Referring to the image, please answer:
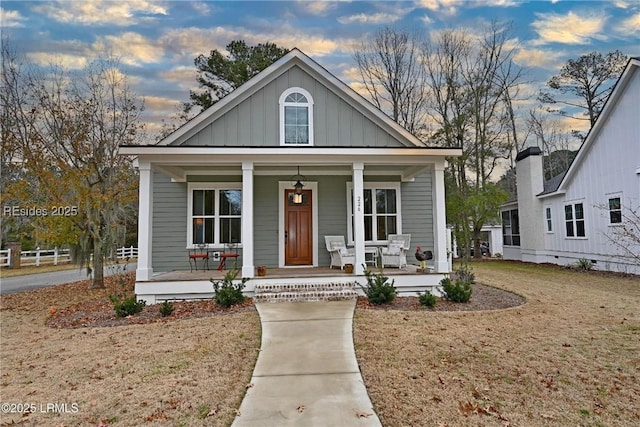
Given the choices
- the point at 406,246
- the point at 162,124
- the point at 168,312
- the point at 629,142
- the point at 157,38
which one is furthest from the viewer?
the point at 162,124

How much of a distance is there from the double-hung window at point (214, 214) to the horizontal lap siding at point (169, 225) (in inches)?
10.4

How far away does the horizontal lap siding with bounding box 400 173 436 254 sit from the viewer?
424 inches

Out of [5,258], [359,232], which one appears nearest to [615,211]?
[359,232]

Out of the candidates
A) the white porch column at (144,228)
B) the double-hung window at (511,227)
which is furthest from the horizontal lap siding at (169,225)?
the double-hung window at (511,227)

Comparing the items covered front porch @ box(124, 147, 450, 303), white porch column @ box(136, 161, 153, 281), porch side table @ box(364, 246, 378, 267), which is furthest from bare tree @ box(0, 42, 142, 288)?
porch side table @ box(364, 246, 378, 267)

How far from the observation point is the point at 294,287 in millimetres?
7898

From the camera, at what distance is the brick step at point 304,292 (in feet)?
24.5

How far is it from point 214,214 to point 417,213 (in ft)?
19.4

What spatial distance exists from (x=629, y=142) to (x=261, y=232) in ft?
39.4

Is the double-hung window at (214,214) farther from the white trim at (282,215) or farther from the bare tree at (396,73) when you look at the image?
the bare tree at (396,73)

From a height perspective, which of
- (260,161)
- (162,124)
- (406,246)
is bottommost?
(406,246)

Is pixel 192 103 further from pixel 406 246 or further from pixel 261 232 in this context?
pixel 406 246

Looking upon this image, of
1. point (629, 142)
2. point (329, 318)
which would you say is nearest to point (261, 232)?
point (329, 318)

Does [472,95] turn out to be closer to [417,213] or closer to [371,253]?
[417,213]
